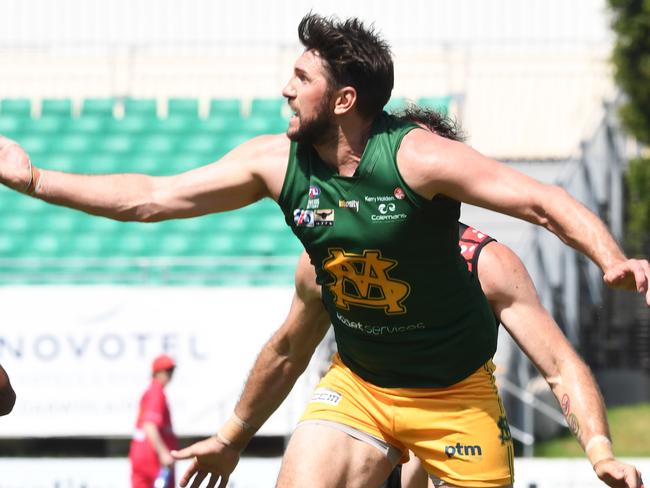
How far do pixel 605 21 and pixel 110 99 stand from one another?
6024 mm

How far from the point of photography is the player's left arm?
3.70 m

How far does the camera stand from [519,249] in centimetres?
1217

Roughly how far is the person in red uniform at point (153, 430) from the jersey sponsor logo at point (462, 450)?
17.4ft

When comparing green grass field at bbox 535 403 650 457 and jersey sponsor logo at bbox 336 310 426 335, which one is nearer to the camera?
jersey sponsor logo at bbox 336 310 426 335

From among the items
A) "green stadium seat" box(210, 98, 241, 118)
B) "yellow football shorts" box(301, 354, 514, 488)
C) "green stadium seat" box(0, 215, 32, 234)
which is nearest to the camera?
"yellow football shorts" box(301, 354, 514, 488)

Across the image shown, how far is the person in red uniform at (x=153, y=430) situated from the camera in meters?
9.72

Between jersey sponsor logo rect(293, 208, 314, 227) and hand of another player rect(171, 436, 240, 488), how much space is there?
121cm

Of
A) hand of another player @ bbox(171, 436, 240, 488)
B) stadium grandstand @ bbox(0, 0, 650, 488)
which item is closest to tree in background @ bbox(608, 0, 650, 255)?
stadium grandstand @ bbox(0, 0, 650, 488)

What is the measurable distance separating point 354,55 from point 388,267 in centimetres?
75

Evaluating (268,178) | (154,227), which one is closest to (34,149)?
(154,227)

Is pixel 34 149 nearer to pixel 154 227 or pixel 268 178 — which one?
pixel 154 227

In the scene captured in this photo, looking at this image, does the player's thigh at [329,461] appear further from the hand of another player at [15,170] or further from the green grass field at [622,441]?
the green grass field at [622,441]

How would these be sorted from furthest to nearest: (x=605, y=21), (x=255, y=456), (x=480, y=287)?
(x=605, y=21) < (x=255, y=456) < (x=480, y=287)

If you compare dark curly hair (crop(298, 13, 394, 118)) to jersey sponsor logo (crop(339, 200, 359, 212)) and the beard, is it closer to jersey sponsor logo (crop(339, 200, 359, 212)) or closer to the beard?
the beard
